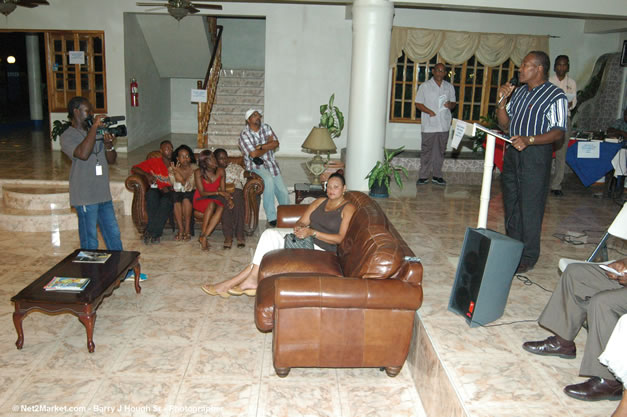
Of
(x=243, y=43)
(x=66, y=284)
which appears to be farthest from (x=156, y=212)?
(x=243, y=43)

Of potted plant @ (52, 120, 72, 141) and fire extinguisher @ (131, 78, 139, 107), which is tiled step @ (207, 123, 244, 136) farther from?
potted plant @ (52, 120, 72, 141)

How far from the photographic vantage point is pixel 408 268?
327cm

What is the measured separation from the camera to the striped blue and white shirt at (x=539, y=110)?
391 centimetres

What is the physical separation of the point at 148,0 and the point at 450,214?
6732 mm

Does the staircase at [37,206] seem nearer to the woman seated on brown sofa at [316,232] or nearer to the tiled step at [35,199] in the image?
the tiled step at [35,199]

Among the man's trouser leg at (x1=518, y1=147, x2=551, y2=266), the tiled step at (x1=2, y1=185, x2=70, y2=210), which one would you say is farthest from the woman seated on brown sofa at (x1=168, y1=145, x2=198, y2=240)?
the man's trouser leg at (x1=518, y1=147, x2=551, y2=266)

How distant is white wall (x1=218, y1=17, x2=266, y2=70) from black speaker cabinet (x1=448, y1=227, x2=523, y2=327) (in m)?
10.3

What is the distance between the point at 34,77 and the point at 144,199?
10.3 meters

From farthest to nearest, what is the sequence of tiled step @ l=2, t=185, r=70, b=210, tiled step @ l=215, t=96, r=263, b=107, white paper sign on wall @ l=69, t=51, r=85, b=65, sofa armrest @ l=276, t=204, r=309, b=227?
tiled step @ l=215, t=96, r=263, b=107
white paper sign on wall @ l=69, t=51, r=85, b=65
tiled step @ l=2, t=185, r=70, b=210
sofa armrest @ l=276, t=204, r=309, b=227

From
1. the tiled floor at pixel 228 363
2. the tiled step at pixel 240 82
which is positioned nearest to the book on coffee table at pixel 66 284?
the tiled floor at pixel 228 363

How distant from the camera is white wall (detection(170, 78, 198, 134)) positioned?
42.1ft

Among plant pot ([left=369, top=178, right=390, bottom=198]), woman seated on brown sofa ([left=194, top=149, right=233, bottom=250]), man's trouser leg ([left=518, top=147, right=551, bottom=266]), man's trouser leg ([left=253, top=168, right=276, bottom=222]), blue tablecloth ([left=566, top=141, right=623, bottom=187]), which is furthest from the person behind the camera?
blue tablecloth ([left=566, top=141, right=623, bottom=187])

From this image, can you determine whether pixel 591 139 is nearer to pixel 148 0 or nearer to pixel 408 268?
pixel 408 268

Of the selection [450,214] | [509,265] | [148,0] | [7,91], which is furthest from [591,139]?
[7,91]
